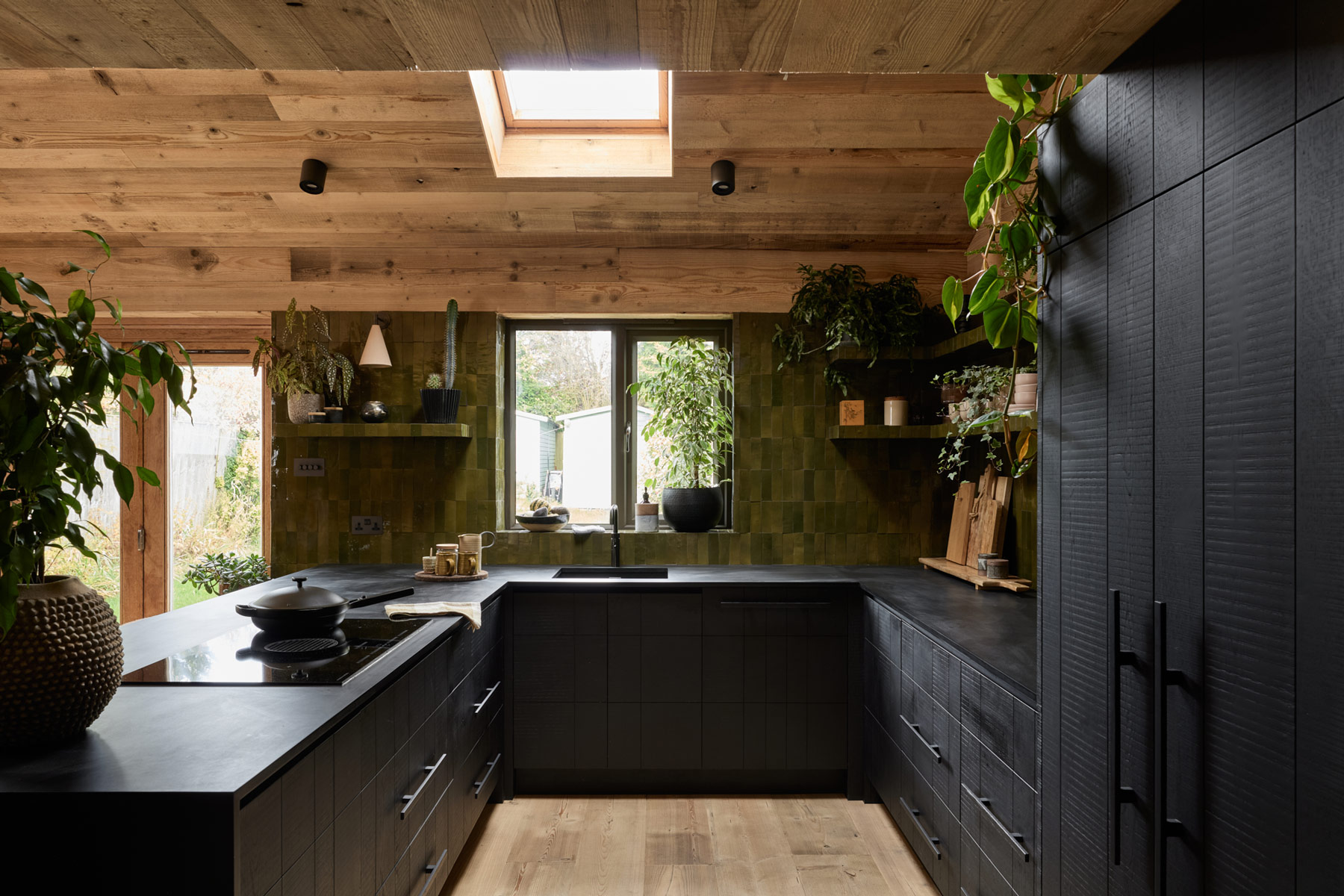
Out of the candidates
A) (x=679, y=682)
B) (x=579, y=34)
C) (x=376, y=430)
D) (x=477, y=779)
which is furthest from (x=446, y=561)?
(x=579, y=34)

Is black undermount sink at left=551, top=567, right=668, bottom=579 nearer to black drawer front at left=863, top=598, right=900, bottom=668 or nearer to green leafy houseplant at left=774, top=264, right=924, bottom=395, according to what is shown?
black drawer front at left=863, top=598, right=900, bottom=668

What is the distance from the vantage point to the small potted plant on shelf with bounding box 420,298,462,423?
3.66 meters

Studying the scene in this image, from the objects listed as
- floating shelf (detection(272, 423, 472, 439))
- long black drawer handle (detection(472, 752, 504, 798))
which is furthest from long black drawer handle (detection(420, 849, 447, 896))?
floating shelf (detection(272, 423, 472, 439))

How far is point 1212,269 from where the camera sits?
98 centimetres

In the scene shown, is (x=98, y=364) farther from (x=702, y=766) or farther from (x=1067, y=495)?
(x=702, y=766)

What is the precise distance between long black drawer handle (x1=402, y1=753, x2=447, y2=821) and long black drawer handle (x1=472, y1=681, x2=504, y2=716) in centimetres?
40

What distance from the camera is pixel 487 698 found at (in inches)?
113

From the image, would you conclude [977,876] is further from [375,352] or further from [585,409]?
[375,352]

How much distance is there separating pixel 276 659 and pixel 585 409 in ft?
7.72

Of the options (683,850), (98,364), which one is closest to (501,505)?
(683,850)

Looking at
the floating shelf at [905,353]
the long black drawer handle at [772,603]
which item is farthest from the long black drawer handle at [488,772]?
the floating shelf at [905,353]

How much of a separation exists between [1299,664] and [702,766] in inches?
103

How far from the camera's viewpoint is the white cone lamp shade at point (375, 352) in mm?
3684

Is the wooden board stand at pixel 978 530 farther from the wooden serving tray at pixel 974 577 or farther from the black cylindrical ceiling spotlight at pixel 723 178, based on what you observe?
the black cylindrical ceiling spotlight at pixel 723 178
